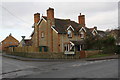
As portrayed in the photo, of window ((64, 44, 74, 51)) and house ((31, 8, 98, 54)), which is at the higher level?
house ((31, 8, 98, 54))

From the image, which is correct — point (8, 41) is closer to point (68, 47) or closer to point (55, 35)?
point (55, 35)

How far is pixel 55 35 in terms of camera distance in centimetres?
3338

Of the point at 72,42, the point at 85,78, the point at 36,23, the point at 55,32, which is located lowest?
the point at 85,78

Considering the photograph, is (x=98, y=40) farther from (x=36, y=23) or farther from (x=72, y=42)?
(x=36, y=23)

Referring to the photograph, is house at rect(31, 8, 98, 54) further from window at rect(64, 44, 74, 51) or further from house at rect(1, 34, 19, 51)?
house at rect(1, 34, 19, 51)

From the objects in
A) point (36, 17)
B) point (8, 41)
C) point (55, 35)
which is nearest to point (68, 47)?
point (55, 35)

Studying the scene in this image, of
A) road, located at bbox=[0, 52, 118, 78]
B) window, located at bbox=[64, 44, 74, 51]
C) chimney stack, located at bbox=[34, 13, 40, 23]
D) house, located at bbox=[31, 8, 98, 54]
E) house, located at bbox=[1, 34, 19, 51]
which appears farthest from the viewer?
house, located at bbox=[1, 34, 19, 51]

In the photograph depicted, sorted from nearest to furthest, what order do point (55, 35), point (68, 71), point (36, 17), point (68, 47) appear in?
point (68, 71), point (55, 35), point (68, 47), point (36, 17)

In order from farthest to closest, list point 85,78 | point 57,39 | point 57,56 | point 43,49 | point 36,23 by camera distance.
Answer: point 36,23 → point 43,49 → point 57,39 → point 57,56 → point 85,78

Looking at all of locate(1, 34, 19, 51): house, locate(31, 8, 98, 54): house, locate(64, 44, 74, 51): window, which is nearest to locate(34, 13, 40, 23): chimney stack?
locate(31, 8, 98, 54): house

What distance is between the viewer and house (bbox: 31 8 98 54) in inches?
1315

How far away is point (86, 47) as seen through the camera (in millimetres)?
34531

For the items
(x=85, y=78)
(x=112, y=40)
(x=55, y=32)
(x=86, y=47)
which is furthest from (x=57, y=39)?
(x=85, y=78)

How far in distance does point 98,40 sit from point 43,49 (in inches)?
461
